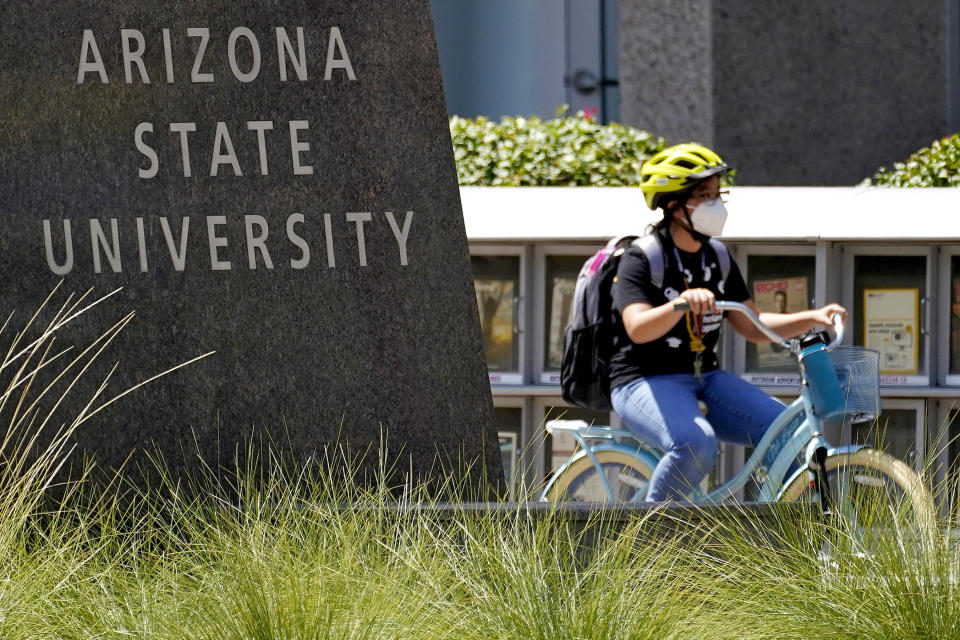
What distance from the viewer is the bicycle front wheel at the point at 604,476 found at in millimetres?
5539

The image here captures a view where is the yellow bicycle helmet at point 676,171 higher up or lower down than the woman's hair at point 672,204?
higher up

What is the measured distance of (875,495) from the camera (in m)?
4.18

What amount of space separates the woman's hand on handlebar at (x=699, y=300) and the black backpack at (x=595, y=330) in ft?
1.52

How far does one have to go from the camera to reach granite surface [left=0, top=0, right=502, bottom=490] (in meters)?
4.93

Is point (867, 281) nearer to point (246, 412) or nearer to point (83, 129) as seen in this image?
point (246, 412)

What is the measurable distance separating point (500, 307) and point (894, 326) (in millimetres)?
1837

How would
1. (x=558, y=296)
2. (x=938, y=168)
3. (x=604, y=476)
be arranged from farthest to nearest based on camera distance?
1. (x=938, y=168)
2. (x=558, y=296)
3. (x=604, y=476)

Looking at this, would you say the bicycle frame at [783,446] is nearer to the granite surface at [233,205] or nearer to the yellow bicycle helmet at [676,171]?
the yellow bicycle helmet at [676,171]

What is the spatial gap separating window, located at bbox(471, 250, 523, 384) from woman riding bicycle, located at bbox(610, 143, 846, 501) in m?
1.89

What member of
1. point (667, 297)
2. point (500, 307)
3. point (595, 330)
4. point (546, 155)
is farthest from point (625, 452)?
point (546, 155)

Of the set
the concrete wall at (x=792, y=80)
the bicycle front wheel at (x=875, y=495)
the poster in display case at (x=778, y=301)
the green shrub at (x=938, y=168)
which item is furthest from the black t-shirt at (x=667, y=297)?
the concrete wall at (x=792, y=80)

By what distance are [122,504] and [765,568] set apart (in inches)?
87.2

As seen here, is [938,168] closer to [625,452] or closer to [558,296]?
[558,296]

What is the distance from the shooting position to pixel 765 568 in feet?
12.2
